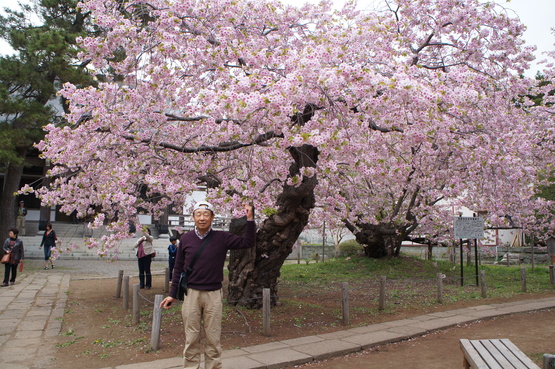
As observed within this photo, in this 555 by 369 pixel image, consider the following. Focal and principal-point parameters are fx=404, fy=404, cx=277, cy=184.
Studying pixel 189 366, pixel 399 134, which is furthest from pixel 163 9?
pixel 189 366

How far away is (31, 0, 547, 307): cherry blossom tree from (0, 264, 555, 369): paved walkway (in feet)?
5.68

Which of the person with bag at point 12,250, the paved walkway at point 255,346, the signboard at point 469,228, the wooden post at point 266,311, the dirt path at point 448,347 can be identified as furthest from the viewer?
the signboard at point 469,228

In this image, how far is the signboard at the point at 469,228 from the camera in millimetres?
11477

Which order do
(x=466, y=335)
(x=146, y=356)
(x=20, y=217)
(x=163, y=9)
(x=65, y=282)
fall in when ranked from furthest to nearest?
1. (x=20, y=217)
2. (x=65, y=282)
3. (x=163, y=9)
4. (x=466, y=335)
5. (x=146, y=356)

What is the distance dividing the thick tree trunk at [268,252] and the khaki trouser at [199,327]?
3532mm

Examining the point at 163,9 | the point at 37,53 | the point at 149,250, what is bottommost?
the point at 149,250

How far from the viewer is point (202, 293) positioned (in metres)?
4.21

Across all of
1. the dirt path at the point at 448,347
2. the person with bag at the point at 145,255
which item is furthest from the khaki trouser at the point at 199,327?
the person with bag at the point at 145,255

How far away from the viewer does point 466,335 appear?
6875mm

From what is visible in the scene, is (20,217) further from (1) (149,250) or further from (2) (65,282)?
(1) (149,250)

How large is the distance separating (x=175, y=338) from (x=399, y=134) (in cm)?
509

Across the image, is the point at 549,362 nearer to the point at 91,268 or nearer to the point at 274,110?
the point at 274,110

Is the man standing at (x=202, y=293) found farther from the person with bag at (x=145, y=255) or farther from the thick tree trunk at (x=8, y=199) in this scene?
the thick tree trunk at (x=8, y=199)

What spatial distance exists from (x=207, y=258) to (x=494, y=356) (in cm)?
293
